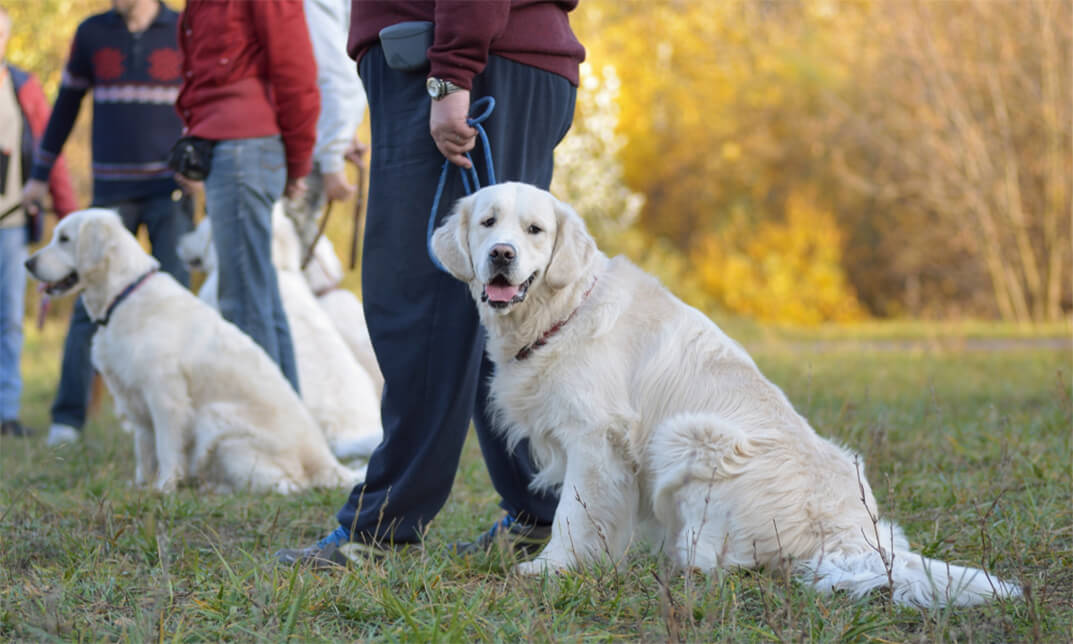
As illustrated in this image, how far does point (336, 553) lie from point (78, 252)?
272cm

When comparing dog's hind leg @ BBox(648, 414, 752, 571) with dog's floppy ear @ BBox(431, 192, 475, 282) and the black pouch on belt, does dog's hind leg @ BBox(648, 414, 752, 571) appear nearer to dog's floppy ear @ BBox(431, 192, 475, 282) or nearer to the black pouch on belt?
dog's floppy ear @ BBox(431, 192, 475, 282)

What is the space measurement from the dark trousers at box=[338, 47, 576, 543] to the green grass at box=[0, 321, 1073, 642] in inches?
9.8

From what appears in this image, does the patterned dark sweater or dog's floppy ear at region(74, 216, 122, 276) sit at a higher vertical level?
the patterned dark sweater

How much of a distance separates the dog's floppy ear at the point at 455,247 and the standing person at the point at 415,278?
0.09 m

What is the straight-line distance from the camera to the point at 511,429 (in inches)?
126

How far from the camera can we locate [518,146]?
3264mm

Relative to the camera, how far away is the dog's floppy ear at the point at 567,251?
308 cm

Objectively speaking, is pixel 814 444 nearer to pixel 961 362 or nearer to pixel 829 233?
pixel 961 362

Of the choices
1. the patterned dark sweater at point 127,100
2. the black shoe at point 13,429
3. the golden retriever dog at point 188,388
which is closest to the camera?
the golden retriever dog at point 188,388

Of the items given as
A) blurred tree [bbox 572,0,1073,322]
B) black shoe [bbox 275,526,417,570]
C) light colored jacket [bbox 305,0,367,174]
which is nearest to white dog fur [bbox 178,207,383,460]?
light colored jacket [bbox 305,0,367,174]

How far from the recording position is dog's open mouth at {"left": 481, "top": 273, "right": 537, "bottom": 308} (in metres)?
3.00

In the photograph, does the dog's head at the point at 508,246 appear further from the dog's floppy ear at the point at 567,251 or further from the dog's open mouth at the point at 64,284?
the dog's open mouth at the point at 64,284

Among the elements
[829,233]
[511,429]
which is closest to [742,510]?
[511,429]

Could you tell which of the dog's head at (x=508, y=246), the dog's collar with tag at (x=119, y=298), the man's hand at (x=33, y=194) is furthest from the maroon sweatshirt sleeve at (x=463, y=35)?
the man's hand at (x=33, y=194)
